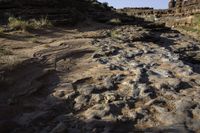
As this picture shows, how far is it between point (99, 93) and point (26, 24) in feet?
21.8

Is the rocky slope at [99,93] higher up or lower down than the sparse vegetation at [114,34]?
lower down

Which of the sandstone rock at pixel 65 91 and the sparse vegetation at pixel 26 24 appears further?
the sparse vegetation at pixel 26 24

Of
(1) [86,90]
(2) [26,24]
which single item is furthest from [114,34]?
(1) [86,90]

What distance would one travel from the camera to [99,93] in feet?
23.6

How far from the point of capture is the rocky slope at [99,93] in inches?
231

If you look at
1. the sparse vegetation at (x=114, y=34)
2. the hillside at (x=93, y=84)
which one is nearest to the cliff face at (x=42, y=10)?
the hillside at (x=93, y=84)

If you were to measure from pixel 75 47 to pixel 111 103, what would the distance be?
4.57m

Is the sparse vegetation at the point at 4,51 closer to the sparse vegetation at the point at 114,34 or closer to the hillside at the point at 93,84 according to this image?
the hillside at the point at 93,84

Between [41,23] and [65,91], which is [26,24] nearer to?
[41,23]

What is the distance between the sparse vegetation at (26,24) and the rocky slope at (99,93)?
268cm

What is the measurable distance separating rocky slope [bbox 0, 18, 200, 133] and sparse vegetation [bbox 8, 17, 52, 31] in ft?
8.79

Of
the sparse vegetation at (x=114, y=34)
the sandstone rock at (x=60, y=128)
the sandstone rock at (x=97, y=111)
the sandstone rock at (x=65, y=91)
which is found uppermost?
the sparse vegetation at (x=114, y=34)

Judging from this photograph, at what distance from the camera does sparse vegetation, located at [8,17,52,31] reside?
13.0 metres

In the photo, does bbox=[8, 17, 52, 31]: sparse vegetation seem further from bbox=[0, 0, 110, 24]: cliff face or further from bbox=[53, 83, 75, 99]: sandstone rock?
bbox=[53, 83, 75, 99]: sandstone rock
